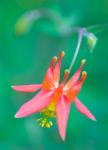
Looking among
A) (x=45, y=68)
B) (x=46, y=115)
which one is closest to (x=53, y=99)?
A: (x=46, y=115)

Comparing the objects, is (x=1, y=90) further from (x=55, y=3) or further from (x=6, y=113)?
(x=55, y=3)

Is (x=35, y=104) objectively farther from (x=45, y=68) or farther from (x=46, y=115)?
(x=45, y=68)

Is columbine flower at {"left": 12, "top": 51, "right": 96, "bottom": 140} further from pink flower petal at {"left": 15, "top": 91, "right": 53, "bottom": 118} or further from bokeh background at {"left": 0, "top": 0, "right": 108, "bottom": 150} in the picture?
bokeh background at {"left": 0, "top": 0, "right": 108, "bottom": 150}

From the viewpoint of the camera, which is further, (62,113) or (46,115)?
(46,115)

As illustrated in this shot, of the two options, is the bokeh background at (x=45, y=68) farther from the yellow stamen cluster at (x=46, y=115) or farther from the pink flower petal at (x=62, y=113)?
the pink flower petal at (x=62, y=113)

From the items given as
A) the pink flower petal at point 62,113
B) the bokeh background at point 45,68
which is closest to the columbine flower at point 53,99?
the pink flower petal at point 62,113

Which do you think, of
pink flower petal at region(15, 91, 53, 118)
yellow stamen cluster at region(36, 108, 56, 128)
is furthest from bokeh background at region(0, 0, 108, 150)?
pink flower petal at region(15, 91, 53, 118)
